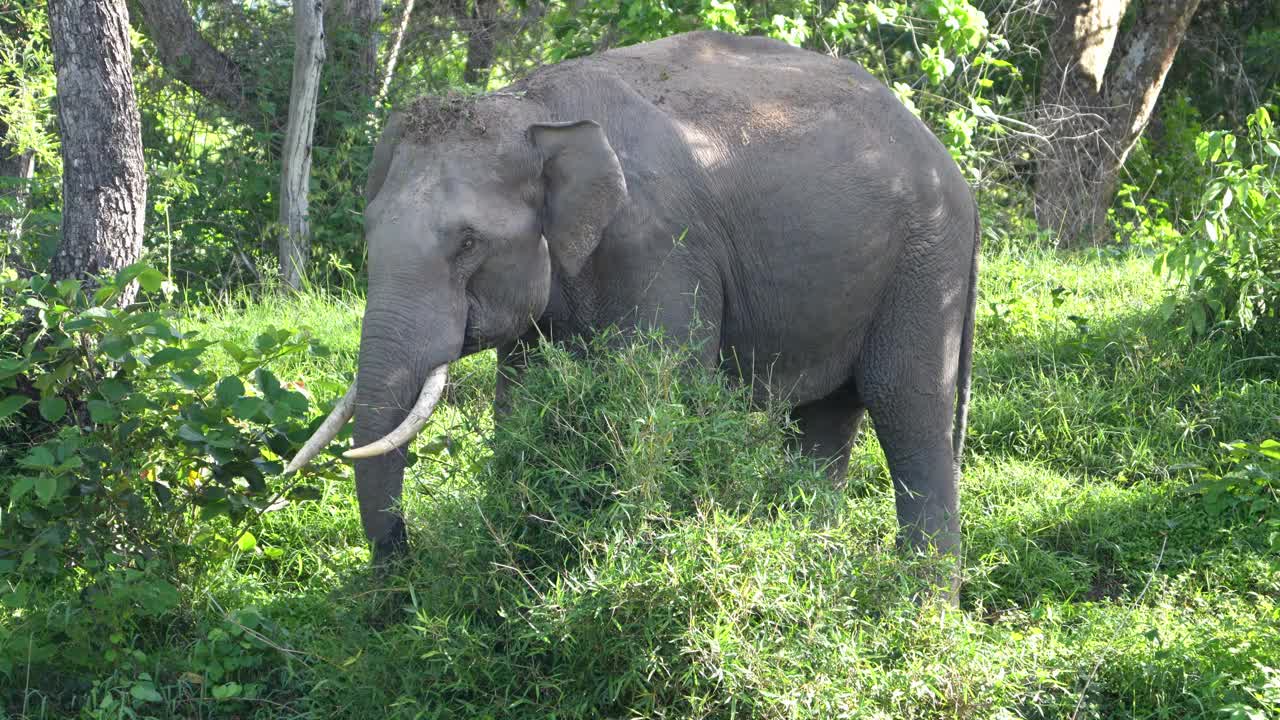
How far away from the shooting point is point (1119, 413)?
6.94 m

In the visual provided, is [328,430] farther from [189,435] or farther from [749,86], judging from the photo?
[749,86]

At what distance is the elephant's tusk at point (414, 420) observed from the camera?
12.9 ft

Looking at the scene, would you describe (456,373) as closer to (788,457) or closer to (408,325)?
(408,325)

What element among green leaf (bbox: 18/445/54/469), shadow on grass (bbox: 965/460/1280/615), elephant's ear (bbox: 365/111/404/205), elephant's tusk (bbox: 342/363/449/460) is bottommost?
shadow on grass (bbox: 965/460/1280/615)

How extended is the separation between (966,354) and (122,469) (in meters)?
3.26

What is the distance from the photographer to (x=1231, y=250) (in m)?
7.00

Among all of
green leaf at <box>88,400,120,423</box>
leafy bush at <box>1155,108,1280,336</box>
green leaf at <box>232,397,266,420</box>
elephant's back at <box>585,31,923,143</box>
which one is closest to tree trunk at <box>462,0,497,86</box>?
leafy bush at <box>1155,108,1280,336</box>

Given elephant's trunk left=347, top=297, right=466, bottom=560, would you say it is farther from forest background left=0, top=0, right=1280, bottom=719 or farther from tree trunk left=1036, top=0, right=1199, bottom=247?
tree trunk left=1036, top=0, right=1199, bottom=247

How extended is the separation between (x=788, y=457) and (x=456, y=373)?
71.8 inches

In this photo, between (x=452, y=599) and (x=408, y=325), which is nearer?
(x=452, y=599)

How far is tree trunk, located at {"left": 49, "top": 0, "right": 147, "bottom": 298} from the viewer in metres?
5.83

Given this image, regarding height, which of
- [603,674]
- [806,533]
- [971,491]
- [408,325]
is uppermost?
[408,325]

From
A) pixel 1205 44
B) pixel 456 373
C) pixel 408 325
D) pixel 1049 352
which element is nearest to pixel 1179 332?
pixel 1049 352

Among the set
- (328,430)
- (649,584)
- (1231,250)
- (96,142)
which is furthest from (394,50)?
(649,584)
